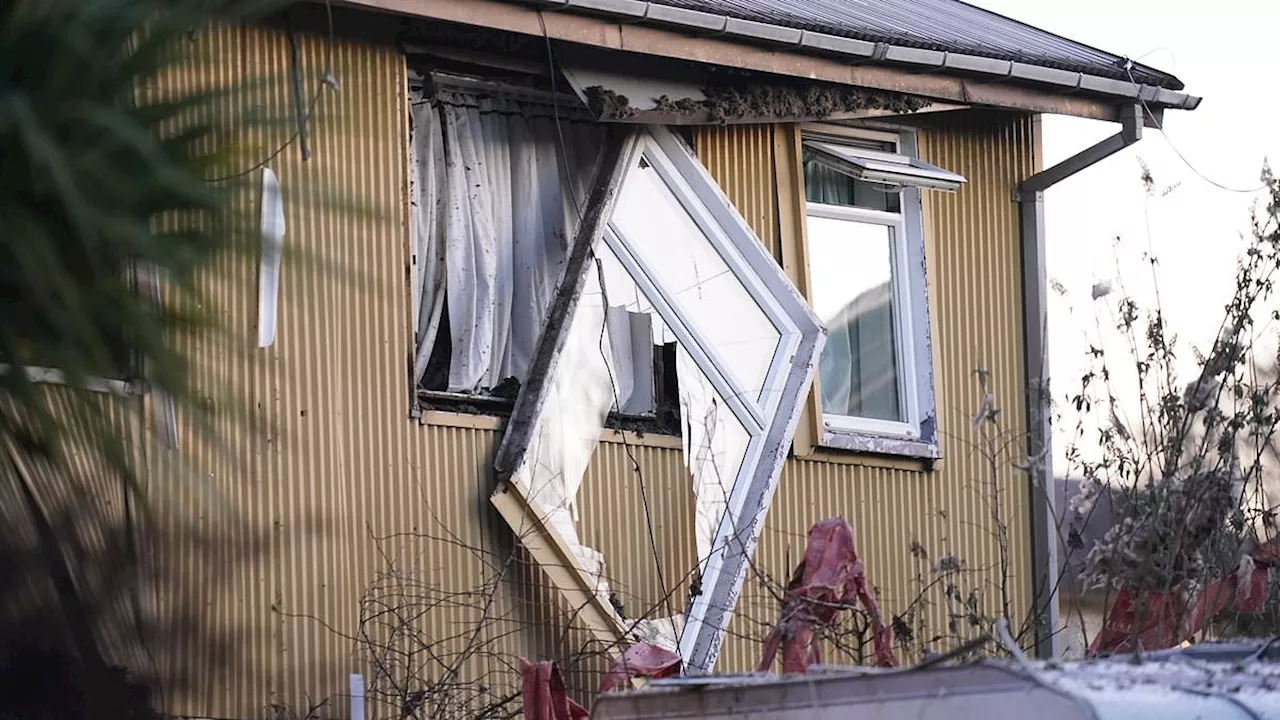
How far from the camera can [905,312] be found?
33.0 ft

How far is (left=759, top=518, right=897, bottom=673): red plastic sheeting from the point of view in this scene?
19.4ft

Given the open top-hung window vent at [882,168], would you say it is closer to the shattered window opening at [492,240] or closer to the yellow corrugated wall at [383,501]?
the yellow corrugated wall at [383,501]

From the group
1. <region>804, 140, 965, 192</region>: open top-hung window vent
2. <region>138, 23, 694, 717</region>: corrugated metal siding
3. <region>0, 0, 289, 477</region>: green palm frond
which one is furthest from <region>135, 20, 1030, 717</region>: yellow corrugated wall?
<region>0, 0, 289, 477</region>: green palm frond

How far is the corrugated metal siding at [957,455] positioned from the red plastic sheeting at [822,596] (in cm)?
276

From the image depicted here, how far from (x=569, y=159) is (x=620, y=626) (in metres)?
2.09

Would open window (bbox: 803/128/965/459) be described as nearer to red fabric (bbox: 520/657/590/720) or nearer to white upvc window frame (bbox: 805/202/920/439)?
white upvc window frame (bbox: 805/202/920/439)

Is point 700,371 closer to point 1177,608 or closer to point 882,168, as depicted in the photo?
point 882,168

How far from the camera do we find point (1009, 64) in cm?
966

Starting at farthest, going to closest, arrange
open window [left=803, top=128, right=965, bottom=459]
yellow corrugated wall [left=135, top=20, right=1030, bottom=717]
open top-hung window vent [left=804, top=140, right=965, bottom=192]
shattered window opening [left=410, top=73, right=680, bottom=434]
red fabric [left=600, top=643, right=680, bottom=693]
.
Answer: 1. open window [left=803, top=128, right=965, bottom=459]
2. open top-hung window vent [left=804, top=140, right=965, bottom=192]
3. shattered window opening [left=410, top=73, right=680, bottom=434]
4. yellow corrugated wall [left=135, top=20, right=1030, bottom=717]
5. red fabric [left=600, top=643, right=680, bottom=693]

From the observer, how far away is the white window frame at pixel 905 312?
9758 millimetres

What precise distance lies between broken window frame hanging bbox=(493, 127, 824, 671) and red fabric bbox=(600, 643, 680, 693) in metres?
0.85

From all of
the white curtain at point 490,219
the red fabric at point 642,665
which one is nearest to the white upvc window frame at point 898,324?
the white curtain at point 490,219

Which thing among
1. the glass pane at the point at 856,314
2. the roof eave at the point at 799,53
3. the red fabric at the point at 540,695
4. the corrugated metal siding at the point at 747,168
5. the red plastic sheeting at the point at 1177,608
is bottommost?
the red fabric at the point at 540,695

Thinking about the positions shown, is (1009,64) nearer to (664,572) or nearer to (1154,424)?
(1154,424)
